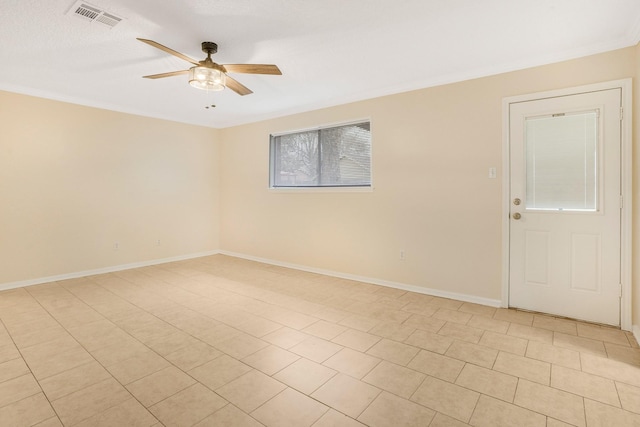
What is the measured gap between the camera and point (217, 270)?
4.92m

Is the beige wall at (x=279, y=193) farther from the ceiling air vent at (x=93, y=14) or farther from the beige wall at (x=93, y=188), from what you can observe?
the ceiling air vent at (x=93, y=14)

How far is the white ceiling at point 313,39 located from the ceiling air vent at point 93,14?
5 cm

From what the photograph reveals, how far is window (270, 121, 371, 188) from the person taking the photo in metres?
4.33

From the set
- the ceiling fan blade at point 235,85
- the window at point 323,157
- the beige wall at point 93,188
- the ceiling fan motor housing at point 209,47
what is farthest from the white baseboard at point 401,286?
the ceiling fan motor housing at point 209,47

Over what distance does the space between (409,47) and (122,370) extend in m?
3.40

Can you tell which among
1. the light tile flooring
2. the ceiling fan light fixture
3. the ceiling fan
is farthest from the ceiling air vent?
the light tile flooring

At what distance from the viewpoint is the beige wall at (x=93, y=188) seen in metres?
3.94

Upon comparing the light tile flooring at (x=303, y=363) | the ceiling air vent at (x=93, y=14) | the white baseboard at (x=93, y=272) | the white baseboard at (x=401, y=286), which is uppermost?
the ceiling air vent at (x=93, y=14)

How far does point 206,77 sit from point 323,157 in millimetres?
2345

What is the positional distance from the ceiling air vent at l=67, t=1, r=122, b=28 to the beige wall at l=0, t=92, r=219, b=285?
2539mm

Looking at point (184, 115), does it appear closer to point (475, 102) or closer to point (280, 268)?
point (280, 268)

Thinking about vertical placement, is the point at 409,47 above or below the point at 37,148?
above

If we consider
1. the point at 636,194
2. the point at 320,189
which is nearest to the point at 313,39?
the point at 320,189

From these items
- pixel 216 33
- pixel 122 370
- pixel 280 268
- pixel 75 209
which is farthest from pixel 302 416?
pixel 75 209
